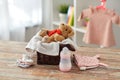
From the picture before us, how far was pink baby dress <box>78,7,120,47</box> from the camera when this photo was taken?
7.79ft

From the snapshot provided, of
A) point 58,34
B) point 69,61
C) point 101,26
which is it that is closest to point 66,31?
point 58,34

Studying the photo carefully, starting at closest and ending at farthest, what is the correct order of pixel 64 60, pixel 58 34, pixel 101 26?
pixel 64 60, pixel 58 34, pixel 101 26

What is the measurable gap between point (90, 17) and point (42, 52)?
1.22 meters

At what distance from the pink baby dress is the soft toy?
0.98m

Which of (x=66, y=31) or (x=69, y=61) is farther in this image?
(x=66, y=31)

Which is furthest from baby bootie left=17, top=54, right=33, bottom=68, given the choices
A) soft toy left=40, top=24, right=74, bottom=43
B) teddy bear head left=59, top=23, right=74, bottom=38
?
teddy bear head left=59, top=23, right=74, bottom=38

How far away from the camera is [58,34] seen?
4.82 ft

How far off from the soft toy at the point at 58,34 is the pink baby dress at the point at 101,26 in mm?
981

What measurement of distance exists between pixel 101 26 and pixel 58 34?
3.68 feet

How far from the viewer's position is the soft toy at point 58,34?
1447 mm

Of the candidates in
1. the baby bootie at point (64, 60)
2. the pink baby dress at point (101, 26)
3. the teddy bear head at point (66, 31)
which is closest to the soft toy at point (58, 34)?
the teddy bear head at point (66, 31)

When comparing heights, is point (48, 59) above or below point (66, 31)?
below

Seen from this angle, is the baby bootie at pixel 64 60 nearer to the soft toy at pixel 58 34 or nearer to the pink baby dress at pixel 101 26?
the soft toy at pixel 58 34

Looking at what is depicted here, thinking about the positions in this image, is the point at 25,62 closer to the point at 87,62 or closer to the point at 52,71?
the point at 52,71
